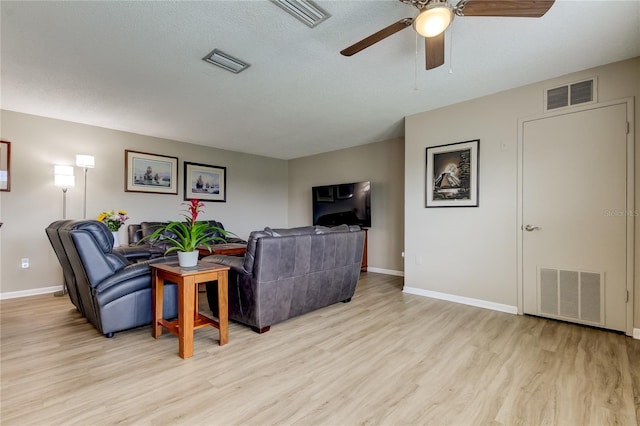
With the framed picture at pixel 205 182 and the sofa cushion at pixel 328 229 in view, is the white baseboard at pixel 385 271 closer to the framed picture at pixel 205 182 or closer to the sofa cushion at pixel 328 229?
the sofa cushion at pixel 328 229

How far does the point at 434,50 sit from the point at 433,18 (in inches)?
15.4

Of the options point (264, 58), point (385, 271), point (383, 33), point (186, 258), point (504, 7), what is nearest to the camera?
point (504, 7)

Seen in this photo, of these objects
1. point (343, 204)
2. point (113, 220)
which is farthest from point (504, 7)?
point (113, 220)

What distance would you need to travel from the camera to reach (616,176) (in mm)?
2719

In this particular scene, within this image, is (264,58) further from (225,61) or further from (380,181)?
(380,181)

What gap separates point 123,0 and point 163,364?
2476 mm

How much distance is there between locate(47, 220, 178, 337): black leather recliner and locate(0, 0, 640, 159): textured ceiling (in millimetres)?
1490

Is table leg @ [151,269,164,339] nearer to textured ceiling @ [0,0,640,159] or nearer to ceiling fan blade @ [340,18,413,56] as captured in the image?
textured ceiling @ [0,0,640,159]

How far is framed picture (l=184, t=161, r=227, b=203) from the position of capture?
5609mm

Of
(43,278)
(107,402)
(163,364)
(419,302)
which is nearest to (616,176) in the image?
(419,302)

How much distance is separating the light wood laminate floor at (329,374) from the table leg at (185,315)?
3.5 inches

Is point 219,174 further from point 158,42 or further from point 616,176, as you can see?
point 616,176

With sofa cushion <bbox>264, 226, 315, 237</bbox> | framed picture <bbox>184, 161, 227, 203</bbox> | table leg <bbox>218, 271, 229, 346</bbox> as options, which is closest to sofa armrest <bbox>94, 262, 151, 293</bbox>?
table leg <bbox>218, 271, 229, 346</bbox>

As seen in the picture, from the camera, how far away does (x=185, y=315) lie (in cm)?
217
